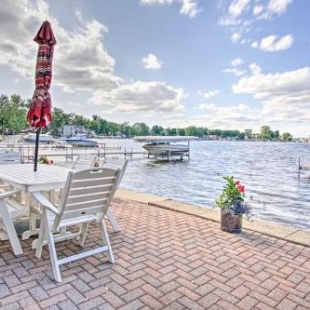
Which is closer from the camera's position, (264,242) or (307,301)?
(307,301)

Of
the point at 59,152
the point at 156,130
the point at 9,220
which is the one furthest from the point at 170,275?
the point at 156,130

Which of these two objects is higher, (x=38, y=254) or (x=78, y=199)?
(x=78, y=199)

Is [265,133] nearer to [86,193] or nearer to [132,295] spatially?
[86,193]

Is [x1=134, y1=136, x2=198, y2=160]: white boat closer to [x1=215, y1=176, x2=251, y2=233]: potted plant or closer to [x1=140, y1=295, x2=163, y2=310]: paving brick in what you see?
[x1=215, y1=176, x2=251, y2=233]: potted plant

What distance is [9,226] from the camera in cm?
305

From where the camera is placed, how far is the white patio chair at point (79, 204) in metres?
2.51

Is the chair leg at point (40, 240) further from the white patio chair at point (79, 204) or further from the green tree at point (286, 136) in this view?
the green tree at point (286, 136)

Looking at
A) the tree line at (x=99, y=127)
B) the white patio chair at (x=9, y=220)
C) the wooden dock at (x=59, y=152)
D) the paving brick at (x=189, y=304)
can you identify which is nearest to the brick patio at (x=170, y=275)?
the paving brick at (x=189, y=304)

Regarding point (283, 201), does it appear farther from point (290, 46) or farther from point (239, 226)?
point (290, 46)

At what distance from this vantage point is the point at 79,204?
105 inches

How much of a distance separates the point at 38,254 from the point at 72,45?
36.1ft

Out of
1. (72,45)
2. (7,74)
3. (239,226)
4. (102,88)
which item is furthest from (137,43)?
(102,88)

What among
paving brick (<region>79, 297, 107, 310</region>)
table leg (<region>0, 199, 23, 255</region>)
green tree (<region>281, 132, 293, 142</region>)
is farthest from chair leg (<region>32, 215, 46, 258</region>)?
green tree (<region>281, 132, 293, 142</region>)

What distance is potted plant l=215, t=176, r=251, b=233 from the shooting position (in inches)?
154
